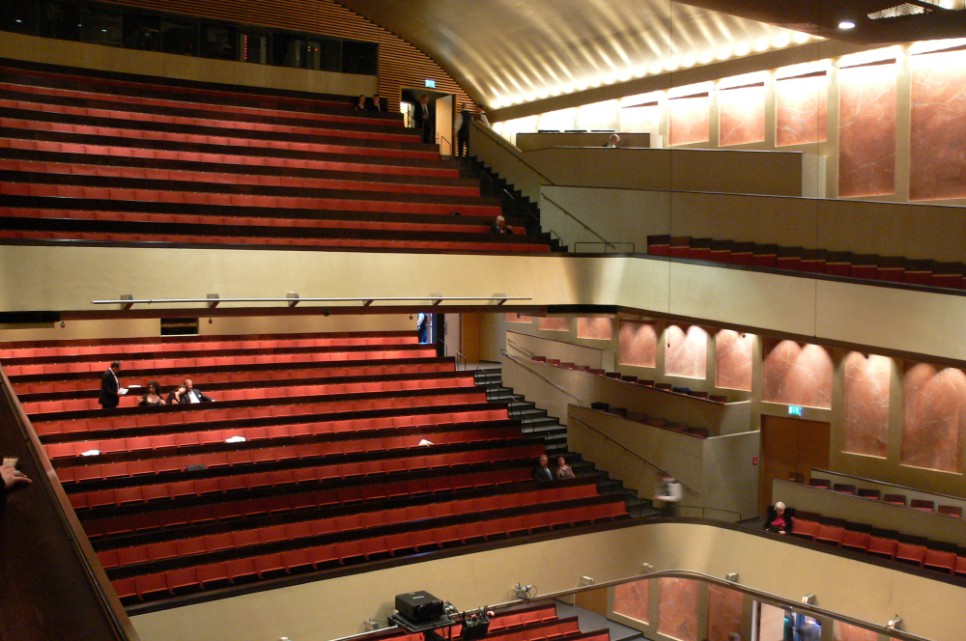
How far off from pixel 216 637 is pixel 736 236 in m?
5.49

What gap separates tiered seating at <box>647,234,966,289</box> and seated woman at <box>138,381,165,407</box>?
457 centimetres

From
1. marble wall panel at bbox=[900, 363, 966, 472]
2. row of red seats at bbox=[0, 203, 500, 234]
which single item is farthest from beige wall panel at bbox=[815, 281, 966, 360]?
row of red seats at bbox=[0, 203, 500, 234]

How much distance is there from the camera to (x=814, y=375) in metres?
8.38

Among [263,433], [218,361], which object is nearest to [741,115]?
[263,433]

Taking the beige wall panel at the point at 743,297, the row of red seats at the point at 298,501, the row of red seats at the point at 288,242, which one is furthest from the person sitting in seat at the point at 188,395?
the beige wall panel at the point at 743,297

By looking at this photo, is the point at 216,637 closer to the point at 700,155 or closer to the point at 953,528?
the point at 953,528

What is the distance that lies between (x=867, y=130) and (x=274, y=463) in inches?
239

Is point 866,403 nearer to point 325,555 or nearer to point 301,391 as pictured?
point 325,555

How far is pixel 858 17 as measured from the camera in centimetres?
626

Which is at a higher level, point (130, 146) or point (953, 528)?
point (130, 146)

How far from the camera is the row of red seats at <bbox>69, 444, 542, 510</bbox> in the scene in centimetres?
624

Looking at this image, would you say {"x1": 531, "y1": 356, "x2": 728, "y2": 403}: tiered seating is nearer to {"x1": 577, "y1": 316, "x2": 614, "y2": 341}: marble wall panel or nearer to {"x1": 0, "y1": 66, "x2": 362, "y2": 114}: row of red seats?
{"x1": 577, "y1": 316, "x2": 614, "y2": 341}: marble wall panel

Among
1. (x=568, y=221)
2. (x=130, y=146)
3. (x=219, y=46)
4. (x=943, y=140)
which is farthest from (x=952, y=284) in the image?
(x=219, y=46)

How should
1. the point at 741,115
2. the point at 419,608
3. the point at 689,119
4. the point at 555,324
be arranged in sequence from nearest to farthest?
the point at 419,608 < the point at 741,115 < the point at 689,119 < the point at 555,324
